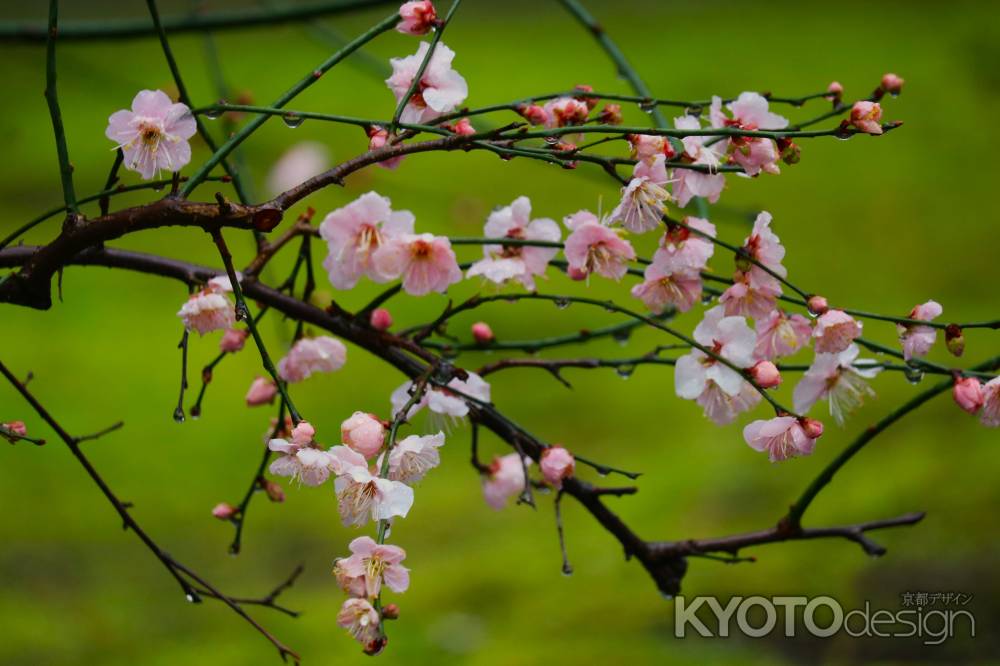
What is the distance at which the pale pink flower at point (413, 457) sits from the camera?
0.48 meters

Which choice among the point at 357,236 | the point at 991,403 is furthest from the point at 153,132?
the point at 991,403

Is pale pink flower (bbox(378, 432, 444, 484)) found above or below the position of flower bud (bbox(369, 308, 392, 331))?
below

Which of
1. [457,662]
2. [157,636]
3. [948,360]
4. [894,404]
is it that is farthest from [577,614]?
[948,360]

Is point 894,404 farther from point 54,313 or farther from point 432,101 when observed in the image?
point 54,313

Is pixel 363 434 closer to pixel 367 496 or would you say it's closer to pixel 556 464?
pixel 367 496

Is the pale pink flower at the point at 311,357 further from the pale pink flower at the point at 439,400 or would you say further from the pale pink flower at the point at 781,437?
the pale pink flower at the point at 781,437

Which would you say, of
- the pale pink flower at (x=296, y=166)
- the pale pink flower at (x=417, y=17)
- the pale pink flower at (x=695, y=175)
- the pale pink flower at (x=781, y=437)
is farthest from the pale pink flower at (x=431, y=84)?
the pale pink flower at (x=296, y=166)

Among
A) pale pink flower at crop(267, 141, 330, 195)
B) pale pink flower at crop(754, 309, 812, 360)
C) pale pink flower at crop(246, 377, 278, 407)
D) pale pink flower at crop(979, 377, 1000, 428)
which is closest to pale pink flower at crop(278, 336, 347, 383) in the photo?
pale pink flower at crop(246, 377, 278, 407)

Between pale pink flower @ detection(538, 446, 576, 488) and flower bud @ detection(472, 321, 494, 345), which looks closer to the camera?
pale pink flower @ detection(538, 446, 576, 488)

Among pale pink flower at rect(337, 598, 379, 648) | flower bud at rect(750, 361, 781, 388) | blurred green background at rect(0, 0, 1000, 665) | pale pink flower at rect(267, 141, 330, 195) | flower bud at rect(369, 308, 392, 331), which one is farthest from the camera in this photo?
pale pink flower at rect(267, 141, 330, 195)

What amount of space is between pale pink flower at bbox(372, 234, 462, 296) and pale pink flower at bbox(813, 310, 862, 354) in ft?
0.58

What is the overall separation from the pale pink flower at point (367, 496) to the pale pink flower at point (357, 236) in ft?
0.38

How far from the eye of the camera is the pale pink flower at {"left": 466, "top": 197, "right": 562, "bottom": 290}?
23.4 inches

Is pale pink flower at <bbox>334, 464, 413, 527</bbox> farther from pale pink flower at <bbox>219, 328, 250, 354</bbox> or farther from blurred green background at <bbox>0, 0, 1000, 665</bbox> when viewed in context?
blurred green background at <bbox>0, 0, 1000, 665</bbox>
